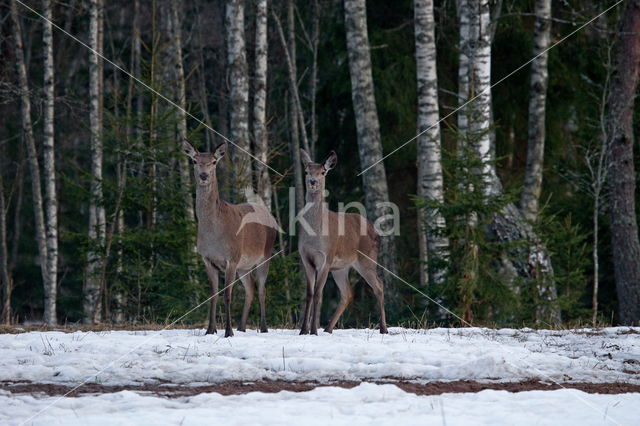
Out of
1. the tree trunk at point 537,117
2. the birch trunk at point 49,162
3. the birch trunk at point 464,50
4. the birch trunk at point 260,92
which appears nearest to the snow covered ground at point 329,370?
the birch trunk at point 464,50

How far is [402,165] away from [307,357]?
1368 centimetres

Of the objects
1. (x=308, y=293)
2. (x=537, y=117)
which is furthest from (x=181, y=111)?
(x=537, y=117)

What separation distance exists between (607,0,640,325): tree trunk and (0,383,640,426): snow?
9.86 m

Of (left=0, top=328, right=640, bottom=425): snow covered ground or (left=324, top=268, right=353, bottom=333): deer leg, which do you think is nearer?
(left=0, top=328, right=640, bottom=425): snow covered ground

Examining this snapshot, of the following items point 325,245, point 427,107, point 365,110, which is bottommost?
point 325,245

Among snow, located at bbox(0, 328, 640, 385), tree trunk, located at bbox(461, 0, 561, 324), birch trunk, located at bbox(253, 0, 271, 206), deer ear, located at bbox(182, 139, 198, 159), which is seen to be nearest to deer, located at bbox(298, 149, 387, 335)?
snow, located at bbox(0, 328, 640, 385)

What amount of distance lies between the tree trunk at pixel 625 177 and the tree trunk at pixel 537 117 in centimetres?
177

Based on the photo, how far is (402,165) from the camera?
21781 mm

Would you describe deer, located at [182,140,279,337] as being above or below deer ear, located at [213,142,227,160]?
below

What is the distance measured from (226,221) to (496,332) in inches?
140

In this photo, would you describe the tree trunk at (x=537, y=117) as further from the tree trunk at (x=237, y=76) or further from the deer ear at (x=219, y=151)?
the deer ear at (x=219, y=151)

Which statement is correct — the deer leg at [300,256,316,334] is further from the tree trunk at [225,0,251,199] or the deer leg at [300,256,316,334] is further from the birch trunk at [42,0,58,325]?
the birch trunk at [42,0,58,325]

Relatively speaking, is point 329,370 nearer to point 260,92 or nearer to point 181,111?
point 181,111

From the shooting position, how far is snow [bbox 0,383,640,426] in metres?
6.19
